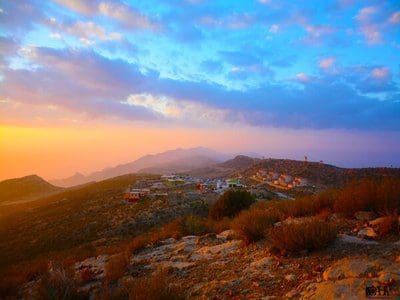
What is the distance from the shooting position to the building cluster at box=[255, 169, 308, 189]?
67.1m

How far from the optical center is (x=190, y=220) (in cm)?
1470

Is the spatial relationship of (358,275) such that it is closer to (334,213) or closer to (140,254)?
(334,213)

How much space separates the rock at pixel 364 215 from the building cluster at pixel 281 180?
56632mm

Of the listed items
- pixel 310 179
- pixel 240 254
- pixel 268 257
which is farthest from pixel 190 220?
pixel 310 179

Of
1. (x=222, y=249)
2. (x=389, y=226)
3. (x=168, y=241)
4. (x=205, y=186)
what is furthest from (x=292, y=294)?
(x=205, y=186)

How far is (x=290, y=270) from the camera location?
19.5 ft

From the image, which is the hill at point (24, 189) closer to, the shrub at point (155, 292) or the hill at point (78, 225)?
the hill at point (78, 225)

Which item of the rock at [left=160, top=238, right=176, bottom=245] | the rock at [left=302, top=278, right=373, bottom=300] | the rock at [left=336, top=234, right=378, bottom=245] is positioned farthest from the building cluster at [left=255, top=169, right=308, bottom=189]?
the rock at [left=302, top=278, right=373, bottom=300]

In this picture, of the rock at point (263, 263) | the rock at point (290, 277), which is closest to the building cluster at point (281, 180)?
the rock at point (263, 263)

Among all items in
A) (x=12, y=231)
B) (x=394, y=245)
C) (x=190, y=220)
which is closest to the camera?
(x=394, y=245)

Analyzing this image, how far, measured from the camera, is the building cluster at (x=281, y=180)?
67.1m

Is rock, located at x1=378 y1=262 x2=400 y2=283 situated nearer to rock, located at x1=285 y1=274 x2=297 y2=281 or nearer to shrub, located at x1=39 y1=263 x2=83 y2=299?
rock, located at x1=285 y1=274 x2=297 y2=281

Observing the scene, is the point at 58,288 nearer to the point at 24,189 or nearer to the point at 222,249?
the point at 222,249

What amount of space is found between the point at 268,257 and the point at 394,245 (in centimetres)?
244
